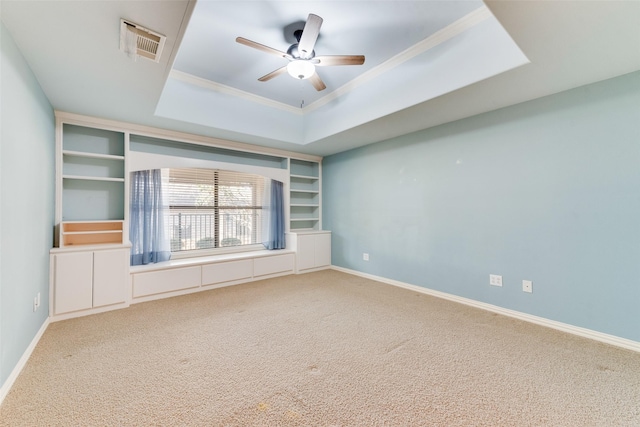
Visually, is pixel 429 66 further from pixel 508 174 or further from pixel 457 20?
pixel 508 174

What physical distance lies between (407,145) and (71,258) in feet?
14.6

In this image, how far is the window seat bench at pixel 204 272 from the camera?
3.37 meters

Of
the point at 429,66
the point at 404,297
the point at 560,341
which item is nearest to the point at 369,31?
the point at 429,66

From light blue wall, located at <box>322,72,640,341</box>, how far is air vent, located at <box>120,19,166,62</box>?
10.7 ft

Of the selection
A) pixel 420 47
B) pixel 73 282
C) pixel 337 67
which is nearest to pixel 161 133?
pixel 73 282

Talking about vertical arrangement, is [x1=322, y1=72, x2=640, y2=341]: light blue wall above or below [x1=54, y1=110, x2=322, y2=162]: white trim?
below

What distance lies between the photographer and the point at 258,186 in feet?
16.1

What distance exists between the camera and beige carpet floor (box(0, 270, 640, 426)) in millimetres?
1482

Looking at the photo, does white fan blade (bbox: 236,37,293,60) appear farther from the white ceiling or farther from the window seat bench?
the window seat bench

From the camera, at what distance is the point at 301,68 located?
245cm

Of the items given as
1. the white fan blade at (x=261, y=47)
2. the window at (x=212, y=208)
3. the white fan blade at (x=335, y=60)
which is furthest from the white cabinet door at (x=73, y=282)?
the white fan blade at (x=335, y=60)

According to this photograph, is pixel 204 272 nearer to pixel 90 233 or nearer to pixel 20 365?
pixel 90 233

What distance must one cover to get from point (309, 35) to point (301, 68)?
0.32 m

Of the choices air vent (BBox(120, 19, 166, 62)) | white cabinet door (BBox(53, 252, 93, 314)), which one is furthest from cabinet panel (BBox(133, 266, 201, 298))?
air vent (BBox(120, 19, 166, 62))
